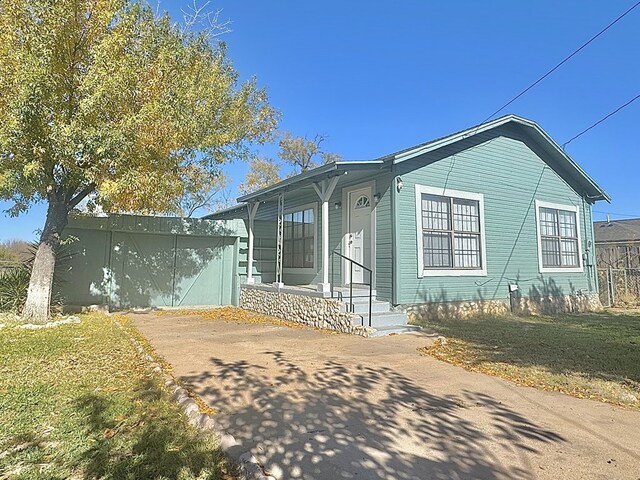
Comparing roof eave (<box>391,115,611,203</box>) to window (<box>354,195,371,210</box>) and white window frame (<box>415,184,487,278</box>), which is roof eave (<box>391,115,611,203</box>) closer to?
white window frame (<box>415,184,487,278</box>)

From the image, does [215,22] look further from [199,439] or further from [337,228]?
[199,439]

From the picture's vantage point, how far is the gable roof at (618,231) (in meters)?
20.1

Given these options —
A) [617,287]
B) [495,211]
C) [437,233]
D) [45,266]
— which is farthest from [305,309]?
[617,287]

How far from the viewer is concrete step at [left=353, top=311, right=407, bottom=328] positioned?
299 inches

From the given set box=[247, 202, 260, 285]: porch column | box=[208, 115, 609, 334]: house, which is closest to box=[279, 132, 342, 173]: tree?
box=[208, 115, 609, 334]: house

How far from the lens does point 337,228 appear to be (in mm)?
10484

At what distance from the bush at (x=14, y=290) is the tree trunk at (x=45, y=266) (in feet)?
3.65

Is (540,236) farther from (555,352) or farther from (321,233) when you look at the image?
(321,233)

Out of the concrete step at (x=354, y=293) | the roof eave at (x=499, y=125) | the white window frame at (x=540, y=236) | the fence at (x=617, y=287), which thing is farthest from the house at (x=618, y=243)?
the concrete step at (x=354, y=293)

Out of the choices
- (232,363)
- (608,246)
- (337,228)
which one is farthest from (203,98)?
(608,246)

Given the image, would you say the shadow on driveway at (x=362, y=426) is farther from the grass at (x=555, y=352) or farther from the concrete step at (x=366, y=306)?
the concrete step at (x=366, y=306)

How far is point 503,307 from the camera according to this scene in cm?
1050

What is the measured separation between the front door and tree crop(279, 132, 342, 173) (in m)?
18.8

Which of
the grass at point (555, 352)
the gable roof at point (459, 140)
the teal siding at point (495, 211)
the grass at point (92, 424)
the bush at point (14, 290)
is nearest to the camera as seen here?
the grass at point (92, 424)
